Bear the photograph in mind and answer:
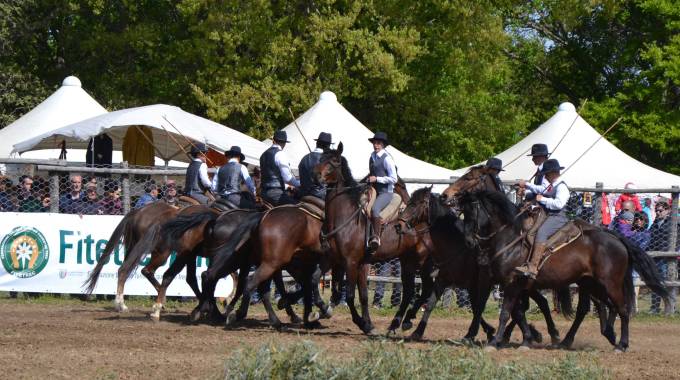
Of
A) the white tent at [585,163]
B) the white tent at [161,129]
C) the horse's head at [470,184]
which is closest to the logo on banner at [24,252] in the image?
the white tent at [161,129]

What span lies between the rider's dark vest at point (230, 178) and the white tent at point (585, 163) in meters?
9.68

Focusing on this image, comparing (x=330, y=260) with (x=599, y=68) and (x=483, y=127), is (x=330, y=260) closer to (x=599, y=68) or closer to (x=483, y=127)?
(x=483, y=127)

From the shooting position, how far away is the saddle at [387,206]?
48.0 ft

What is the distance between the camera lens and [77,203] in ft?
61.2

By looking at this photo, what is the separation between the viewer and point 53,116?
27.0 meters

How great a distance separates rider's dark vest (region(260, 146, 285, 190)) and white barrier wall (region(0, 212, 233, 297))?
12.0 feet

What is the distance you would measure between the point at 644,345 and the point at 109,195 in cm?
877

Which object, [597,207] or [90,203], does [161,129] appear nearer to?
[90,203]

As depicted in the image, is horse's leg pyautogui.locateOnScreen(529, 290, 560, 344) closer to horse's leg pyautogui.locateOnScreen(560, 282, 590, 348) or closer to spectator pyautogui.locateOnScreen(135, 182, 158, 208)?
horse's leg pyautogui.locateOnScreen(560, 282, 590, 348)

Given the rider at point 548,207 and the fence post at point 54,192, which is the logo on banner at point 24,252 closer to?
the fence post at point 54,192

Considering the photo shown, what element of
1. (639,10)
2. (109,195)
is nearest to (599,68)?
(639,10)

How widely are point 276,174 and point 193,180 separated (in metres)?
2.01

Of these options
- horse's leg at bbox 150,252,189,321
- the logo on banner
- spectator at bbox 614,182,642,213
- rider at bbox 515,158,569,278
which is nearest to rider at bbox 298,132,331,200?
horse's leg at bbox 150,252,189,321

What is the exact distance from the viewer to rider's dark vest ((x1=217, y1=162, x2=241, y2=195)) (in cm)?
1647
